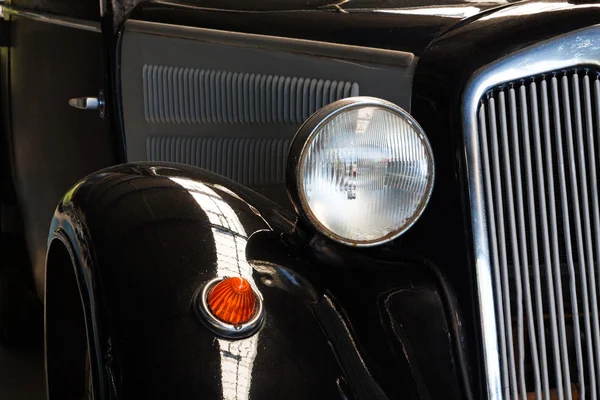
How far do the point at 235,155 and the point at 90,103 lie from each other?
2.61ft

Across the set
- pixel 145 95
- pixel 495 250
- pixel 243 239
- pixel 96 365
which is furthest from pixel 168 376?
pixel 145 95

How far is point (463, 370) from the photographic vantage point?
4.55 feet

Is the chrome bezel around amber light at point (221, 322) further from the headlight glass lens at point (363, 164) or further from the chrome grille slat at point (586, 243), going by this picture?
the chrome grille slat at point (586, 243)

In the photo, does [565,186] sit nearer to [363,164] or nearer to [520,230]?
[520,230]

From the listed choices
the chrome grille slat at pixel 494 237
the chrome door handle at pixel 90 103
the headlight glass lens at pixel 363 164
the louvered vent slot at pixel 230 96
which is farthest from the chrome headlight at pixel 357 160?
the chrome door handle at pixel 90 103

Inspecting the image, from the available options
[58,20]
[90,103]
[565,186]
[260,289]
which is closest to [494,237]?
[565,186]

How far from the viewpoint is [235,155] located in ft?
7.09

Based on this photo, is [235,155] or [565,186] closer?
[565,186]

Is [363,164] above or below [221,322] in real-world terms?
above

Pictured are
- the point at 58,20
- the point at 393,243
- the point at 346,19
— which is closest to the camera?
the point at 393,243

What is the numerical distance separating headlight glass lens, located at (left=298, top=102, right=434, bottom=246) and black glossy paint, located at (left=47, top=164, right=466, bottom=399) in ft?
0.47

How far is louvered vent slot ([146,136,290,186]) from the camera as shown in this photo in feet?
6.61

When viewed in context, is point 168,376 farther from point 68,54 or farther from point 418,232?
point 68,54

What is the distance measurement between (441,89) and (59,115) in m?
1.84
